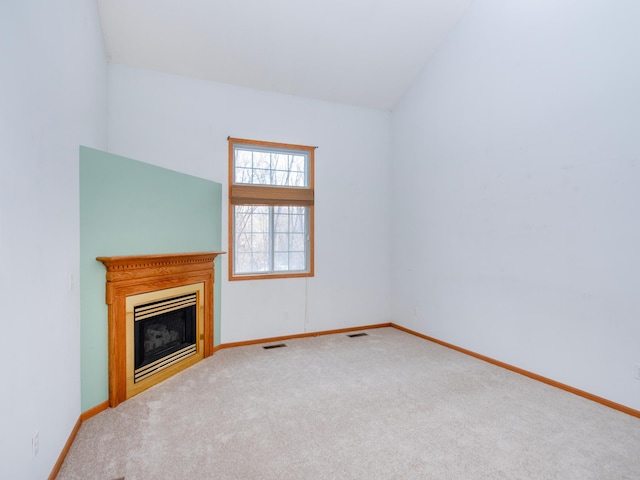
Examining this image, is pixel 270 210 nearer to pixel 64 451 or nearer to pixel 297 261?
pixel 297 261

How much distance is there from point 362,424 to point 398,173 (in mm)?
3756

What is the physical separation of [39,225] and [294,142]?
3401 mm

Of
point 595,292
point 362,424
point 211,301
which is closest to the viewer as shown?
point 362,424

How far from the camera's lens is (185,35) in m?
3.70

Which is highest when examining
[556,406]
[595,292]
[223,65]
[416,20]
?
[416,20]

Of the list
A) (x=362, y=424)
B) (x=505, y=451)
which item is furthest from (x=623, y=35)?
(x=362, y=424)

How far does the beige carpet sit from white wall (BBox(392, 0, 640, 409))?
0.53 meters

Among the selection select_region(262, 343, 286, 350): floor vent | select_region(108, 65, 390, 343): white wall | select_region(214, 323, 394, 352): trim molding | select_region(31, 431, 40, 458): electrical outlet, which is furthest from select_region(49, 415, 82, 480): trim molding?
Result: select_region(262, 343, 286, 350): floor vent

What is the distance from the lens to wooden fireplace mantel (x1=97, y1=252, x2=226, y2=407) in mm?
2787

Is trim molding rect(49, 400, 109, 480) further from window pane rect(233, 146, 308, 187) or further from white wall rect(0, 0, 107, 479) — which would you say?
window pane rect(233, 146, 308, 187)

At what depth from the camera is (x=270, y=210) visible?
15.5 ft

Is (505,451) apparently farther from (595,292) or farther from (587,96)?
(587,96)

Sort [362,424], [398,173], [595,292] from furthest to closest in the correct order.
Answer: [398,173]
[595,292]
[362,424]

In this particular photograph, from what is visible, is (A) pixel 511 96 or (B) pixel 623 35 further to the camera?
(A) pixel 511 96
